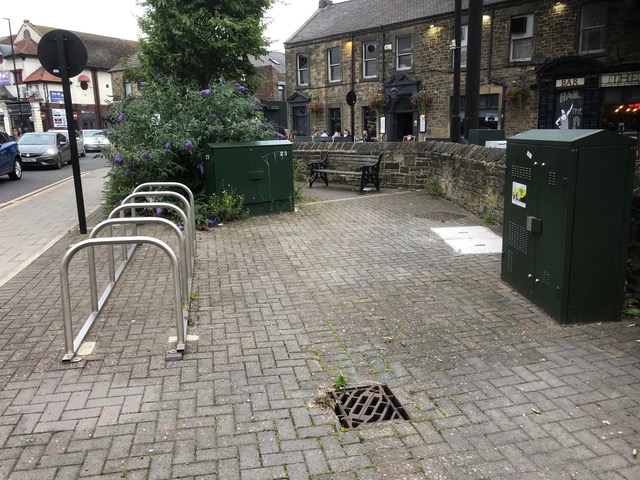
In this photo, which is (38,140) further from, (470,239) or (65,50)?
(470,239)

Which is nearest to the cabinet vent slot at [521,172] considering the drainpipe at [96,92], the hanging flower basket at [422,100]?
the hanging flower basket at [422,100]

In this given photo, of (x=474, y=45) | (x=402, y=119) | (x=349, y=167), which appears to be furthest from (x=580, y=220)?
(x=402, y=119)

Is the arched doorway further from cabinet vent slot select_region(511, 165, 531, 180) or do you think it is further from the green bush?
cabinet vent slot select_region(511, 165, 531, 180)

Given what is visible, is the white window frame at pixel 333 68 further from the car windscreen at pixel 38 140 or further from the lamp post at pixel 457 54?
the lamp post at pixel 457 54

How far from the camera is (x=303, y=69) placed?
33375mm

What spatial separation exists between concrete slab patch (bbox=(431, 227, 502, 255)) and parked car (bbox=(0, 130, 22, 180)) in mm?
14504

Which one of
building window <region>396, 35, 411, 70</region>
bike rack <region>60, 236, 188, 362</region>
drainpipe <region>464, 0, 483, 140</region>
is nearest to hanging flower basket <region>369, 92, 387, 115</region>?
building window <region>396, 35, 411, 70</region>

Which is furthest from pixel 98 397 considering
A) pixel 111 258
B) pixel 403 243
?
pixel 403 243

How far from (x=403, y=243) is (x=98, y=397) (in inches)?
198

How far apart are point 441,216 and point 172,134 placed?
501 cm

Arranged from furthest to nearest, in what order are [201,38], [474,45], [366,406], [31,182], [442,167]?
1. [31,182]
2. [201,38]
3. [474,45]
4. [442,167]
5. [366,406]

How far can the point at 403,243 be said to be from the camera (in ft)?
25.4

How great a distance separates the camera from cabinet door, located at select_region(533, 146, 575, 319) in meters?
4.48

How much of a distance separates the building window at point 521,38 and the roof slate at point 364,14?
123cm
